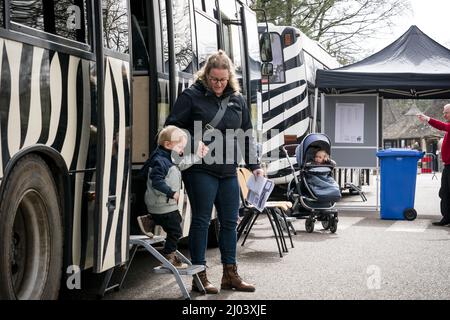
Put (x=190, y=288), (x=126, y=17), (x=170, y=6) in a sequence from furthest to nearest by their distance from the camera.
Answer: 1. (x=170, y=6)
2. (x=190, y=288)
3. (x=126, y=17)

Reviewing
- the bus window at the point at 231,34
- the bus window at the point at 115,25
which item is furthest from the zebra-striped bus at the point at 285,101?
the bus window at the point at 115,25

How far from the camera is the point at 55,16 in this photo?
5172mm

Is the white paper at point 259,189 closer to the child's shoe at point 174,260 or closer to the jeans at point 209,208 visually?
the jeans at point 209,208

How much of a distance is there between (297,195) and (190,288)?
210 inches

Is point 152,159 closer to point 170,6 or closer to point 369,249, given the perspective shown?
point 170,6

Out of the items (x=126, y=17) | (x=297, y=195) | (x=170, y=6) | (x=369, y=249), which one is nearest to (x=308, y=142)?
(x=297, y=195)

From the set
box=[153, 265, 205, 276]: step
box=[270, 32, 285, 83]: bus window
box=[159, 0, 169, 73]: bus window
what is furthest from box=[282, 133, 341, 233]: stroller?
box=[153, 265, 205, 276]: step

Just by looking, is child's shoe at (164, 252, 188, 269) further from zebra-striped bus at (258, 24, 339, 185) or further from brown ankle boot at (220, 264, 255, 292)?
zebra-striped bus at (258, 24, 339, 185)

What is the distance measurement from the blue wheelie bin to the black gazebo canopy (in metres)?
1.76

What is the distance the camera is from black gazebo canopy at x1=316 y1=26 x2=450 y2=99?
48.7 feet

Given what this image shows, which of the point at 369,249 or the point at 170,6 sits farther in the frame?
the point at 369,249

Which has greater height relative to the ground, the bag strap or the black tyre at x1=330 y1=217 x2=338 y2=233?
the bag strap

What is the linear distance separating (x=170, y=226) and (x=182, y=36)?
2.09m
